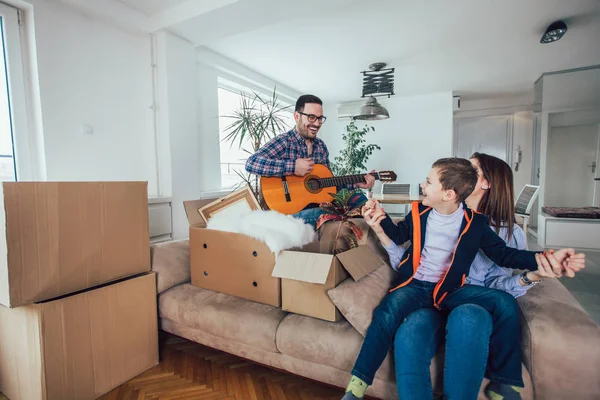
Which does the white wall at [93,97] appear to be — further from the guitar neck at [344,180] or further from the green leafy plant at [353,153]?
the green leafy plant at [353,153]

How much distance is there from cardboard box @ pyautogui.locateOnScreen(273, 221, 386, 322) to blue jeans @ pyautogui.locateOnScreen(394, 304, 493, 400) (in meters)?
0.31

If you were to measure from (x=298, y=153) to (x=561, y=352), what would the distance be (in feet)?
5.35

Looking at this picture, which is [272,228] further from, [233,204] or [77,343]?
[77,343]

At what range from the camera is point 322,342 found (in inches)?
48.0

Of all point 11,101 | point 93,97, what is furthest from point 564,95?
point 11,101

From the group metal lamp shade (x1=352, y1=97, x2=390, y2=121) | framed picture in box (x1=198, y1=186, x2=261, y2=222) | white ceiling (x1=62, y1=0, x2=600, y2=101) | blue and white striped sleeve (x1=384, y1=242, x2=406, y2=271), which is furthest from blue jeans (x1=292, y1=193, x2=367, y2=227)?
metal lamp shade (x1=352, y1=97, x2=390, y2=121)

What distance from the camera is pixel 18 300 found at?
1.12 m

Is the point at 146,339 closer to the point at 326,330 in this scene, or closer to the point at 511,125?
the point at 326,330

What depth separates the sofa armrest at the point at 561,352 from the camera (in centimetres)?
92

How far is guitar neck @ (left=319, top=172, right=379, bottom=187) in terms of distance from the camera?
2.01m

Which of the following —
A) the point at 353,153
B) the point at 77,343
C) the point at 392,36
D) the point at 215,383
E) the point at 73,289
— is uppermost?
the point at 392,36

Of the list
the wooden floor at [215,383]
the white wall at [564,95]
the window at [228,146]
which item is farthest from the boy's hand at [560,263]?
the white wall at [564,95]

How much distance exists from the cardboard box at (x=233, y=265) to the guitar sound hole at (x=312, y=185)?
689 millimetres

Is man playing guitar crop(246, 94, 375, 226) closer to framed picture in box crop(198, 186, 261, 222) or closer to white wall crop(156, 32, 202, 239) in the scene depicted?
framed picture in box crop(198, 186, 261, 222)
